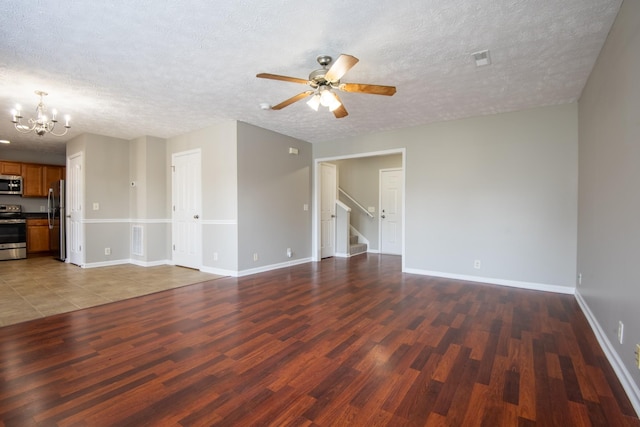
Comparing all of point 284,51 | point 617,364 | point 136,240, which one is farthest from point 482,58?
point 136,240

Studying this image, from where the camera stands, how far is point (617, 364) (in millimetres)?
2025

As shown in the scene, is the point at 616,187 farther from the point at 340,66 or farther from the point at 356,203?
the point at 356,203

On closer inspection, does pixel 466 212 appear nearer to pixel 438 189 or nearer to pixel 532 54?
pixel 438 189

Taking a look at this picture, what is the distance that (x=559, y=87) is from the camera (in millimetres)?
3416

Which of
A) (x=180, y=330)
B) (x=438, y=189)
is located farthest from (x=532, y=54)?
(x=180, y=330)

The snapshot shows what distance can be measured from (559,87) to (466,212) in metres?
1.92

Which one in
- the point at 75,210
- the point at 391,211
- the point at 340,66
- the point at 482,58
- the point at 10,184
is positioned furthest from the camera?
the point at 391,211

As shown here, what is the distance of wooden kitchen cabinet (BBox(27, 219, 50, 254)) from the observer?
22.3 feet

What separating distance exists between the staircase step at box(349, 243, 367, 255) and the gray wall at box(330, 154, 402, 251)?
166 millimetres

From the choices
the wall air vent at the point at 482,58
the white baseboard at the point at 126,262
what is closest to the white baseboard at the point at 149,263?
the white baseboard at the point at 126,262

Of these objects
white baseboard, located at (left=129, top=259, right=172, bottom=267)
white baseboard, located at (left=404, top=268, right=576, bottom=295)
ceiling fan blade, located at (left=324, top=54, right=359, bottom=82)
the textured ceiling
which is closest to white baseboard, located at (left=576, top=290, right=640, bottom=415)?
white baseboard, located at (left=404, top=268, right=576, bottom=295)

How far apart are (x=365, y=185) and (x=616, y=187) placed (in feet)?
19.0

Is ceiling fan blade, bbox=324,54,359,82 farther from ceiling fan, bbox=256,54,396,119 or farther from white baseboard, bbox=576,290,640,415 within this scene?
white baseboard, bbox=576,290,640,415

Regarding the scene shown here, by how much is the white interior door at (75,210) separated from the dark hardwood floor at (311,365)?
11.1 ft
